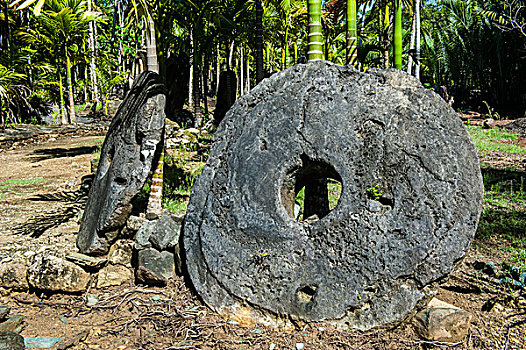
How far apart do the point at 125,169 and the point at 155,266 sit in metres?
0.88

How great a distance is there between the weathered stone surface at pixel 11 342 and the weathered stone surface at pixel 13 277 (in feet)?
3.28

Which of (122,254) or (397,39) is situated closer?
(122,254)

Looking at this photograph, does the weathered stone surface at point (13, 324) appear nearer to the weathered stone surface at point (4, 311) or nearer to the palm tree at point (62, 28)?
the weathered stone surface at point (4, 311)

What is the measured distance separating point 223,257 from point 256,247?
10.4 inches

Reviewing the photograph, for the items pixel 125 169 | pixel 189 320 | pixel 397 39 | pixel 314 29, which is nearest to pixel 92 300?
pixel 189 320

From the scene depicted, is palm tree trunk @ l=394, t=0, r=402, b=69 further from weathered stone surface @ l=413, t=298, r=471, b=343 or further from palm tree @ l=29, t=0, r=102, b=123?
palm tree @ l=29, t=0, r=102, b=123

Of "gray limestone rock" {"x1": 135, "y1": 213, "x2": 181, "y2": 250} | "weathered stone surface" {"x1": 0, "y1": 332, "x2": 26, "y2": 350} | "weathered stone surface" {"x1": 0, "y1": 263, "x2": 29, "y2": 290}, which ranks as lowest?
"weathered stone surface" {"x1": 0, "y1": 332, "x2": 26, "y2": 350}

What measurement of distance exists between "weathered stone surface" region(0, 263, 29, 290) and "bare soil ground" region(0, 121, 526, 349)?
6cm

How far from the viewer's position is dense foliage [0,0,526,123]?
900 cm

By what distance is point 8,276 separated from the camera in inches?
144

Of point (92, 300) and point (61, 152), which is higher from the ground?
point (61, 152)

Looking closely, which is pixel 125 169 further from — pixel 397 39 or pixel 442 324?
pixel 397 39

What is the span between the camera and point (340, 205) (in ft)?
9.80

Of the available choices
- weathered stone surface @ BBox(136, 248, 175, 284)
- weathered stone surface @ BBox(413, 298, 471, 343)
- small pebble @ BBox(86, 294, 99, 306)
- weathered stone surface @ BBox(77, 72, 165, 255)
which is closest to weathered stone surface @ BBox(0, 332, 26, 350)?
small pebble @ BBox(86, 294, 99, 306)
